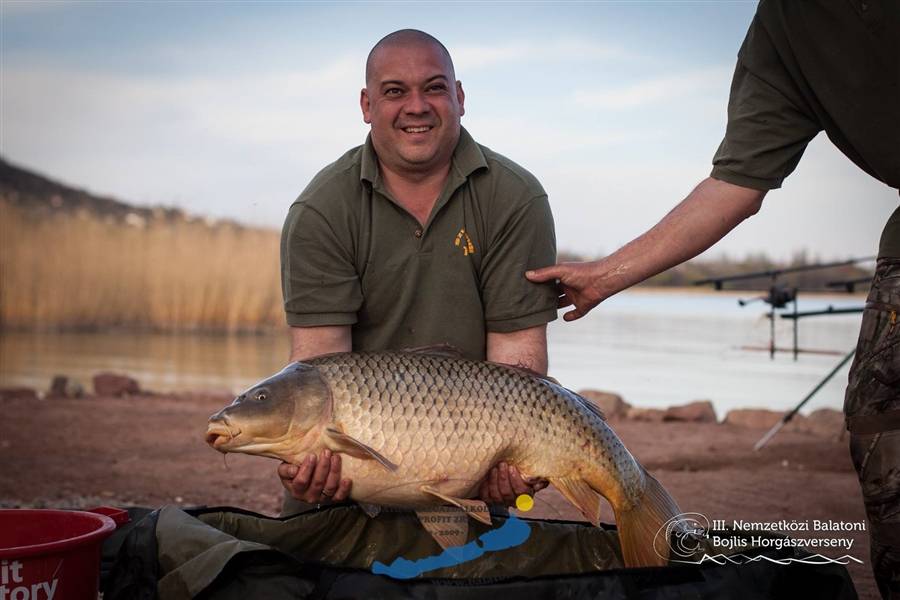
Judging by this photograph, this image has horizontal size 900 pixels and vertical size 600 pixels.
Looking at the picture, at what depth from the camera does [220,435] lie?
2.08 meters

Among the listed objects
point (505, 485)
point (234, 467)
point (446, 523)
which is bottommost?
point (234, 467)

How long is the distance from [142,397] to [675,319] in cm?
1128

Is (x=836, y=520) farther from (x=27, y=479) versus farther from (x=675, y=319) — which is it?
(x=675, y=319)

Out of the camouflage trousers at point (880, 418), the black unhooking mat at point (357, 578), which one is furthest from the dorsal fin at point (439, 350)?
the camouflage trousers at point (880, 418)

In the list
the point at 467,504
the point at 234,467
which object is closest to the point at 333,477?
the point at 467,504

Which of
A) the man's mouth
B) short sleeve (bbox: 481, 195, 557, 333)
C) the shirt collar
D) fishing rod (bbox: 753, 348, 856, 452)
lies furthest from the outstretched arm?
fishing rod (bbox: 753, 348, 856, 452)

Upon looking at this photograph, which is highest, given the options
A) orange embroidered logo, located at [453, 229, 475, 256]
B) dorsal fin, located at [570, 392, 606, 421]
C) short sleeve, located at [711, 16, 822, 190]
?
short sleeve, located at [711, 16, 822, 190]

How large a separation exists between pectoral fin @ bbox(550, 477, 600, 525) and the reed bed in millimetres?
9606

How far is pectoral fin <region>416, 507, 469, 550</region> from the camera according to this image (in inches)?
90.5

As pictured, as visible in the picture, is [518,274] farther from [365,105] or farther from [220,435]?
[220,435]

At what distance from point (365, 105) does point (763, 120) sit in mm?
1176

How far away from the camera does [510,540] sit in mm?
2533

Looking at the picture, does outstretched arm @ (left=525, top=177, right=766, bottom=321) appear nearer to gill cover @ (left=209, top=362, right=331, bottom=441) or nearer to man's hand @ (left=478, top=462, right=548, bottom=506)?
man's hand @ (left=478, top=462, right=548, bottom=506)

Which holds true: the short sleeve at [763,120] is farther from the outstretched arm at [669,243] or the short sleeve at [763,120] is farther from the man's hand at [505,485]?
the man's hand at [505,485]
